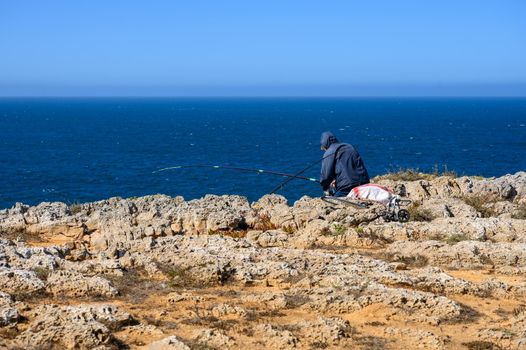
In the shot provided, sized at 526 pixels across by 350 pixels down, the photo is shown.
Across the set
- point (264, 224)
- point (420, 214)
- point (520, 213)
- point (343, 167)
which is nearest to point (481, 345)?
point (343, 167)

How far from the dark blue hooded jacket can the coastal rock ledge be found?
0.53m

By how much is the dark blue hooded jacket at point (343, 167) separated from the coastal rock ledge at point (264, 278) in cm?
→ 53

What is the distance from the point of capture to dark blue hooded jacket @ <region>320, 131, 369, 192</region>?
14109 mm

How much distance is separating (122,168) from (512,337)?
1955 inches

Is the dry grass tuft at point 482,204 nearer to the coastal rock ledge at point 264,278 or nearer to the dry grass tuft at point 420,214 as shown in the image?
the coastal rock ledge at point 264,278

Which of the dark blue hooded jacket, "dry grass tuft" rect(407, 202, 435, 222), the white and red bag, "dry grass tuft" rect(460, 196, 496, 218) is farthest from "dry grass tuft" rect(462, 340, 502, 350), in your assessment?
"dry grass tuft" rect(460, 196, 496, 218)

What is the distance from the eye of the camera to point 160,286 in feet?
32.3

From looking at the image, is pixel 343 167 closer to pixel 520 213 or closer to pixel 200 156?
pixel 520 213

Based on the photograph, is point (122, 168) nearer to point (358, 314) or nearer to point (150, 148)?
point (150, 148)

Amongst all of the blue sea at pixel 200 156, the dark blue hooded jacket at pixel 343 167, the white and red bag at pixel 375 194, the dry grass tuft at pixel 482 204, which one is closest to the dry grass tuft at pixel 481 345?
the white and red bag at pixel 375 194

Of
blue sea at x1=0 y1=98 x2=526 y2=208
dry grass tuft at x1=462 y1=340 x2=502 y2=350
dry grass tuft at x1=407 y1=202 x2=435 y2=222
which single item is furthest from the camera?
blue sea at x1=0 y1=98 x2=526 y2=208

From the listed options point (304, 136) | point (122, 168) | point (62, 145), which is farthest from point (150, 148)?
point (304, 136)

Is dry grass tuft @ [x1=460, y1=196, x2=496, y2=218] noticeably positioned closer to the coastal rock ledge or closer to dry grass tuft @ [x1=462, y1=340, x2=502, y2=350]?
the coastal rock ledge

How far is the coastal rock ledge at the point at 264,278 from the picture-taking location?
7.91 metres
